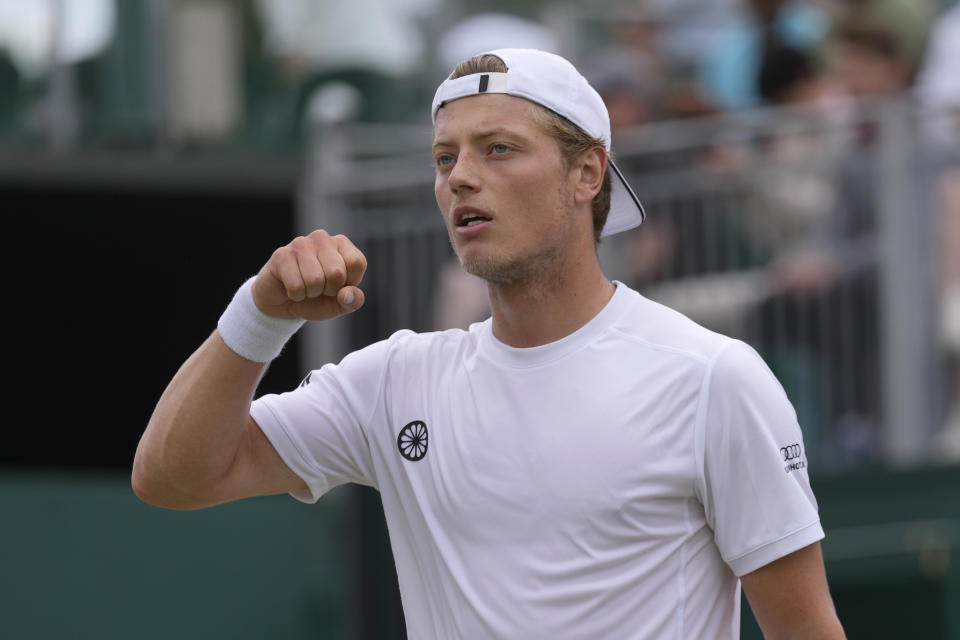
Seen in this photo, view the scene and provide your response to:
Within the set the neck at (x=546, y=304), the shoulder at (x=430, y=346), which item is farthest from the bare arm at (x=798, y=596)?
the shoulder at (x=430, y=346)

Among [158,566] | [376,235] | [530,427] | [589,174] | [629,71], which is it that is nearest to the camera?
[530,427]

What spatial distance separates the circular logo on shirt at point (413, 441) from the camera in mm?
3553

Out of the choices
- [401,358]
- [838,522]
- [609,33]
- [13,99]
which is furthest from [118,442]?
[401,358]

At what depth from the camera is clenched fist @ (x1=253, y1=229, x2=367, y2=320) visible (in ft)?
10.7

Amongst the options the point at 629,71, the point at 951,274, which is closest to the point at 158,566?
the point at 629,71

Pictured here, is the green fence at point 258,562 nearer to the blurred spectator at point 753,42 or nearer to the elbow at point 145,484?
the blurred spectator at point 753,42

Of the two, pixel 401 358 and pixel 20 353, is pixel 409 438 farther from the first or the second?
pixel 20 353

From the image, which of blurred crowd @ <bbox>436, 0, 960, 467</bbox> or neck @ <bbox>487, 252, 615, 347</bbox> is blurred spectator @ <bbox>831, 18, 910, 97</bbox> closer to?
blurred crowd @ <bbox>436, 0, 960, 467</bbox>

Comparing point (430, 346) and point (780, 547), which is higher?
point (430, 346)

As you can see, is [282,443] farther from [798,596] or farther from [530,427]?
[798,596]

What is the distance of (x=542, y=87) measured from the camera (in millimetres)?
3475

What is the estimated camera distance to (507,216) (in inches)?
134

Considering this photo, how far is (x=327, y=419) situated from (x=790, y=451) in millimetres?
1060

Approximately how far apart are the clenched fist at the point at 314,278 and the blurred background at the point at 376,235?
382cm
